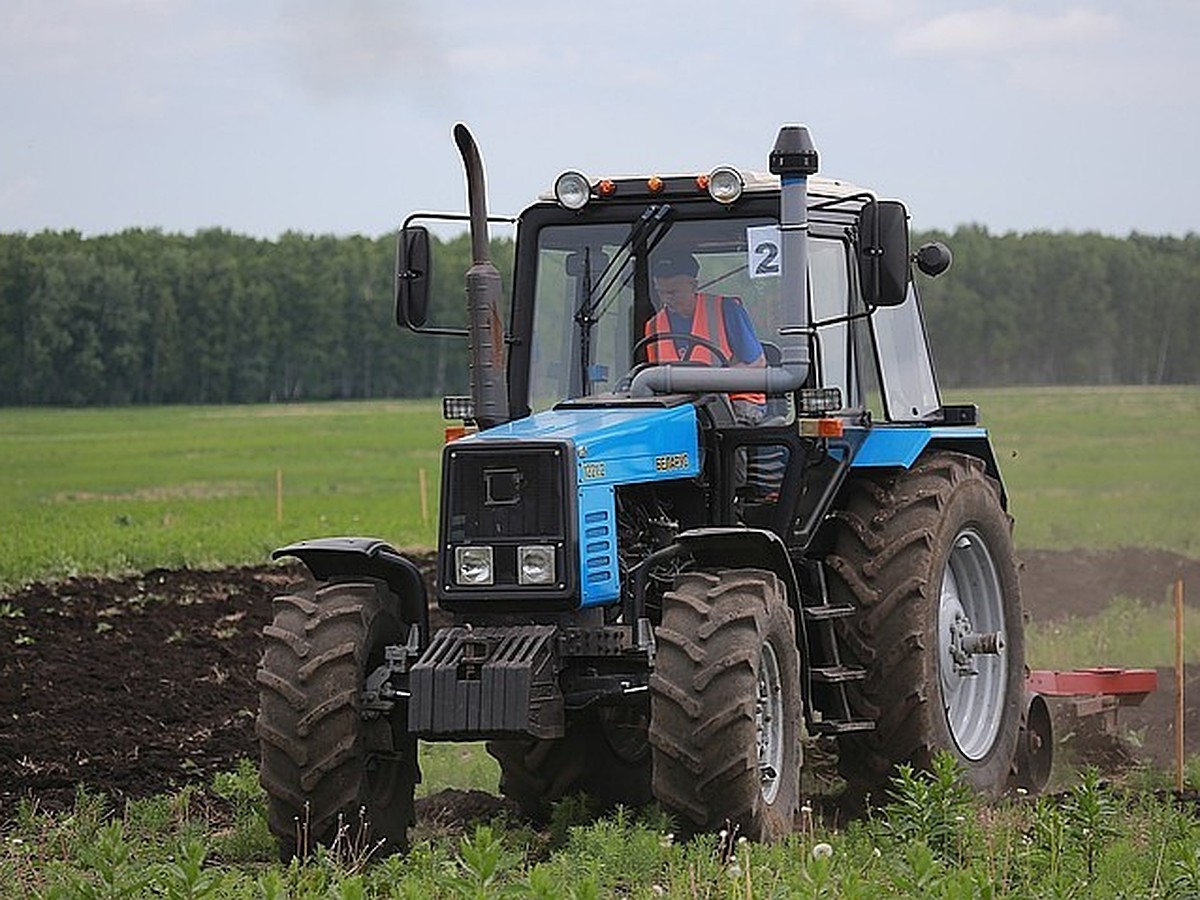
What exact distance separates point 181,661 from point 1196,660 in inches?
284

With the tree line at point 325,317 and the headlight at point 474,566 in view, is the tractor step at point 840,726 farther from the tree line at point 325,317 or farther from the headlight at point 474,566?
the tree line at point 325,317

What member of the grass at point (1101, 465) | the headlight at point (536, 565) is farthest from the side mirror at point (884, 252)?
the grass at point (1101, 465)

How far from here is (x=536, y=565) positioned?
870 cm

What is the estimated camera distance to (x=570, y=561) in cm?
868

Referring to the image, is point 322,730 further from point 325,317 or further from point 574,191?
point 325,317

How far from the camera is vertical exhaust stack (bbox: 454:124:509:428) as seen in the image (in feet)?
31.7

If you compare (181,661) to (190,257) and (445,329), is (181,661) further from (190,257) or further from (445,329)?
(190,257)

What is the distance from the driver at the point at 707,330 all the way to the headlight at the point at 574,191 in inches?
21.9

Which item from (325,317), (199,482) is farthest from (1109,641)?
(325,317)

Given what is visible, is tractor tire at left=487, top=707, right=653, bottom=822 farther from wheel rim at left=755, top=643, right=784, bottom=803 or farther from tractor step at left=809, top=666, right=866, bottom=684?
wheel rim at left=755, top=643, right=784, bottom=803

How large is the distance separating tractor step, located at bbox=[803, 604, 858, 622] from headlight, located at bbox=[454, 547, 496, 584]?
151 cm

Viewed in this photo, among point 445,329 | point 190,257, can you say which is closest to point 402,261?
point 445,329

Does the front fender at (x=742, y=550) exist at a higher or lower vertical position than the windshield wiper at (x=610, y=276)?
lower

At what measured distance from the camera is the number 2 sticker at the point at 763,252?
9.81m
